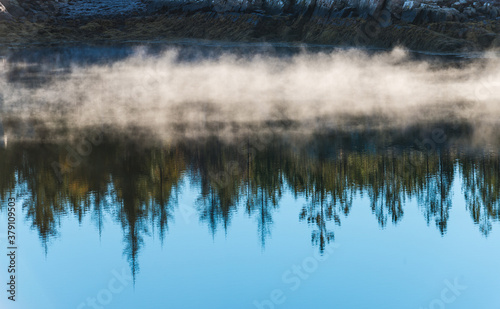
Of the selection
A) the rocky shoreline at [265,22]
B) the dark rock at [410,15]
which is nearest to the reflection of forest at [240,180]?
the rocky shoreline at [265,22]

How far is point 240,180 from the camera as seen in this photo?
1177 centimetres

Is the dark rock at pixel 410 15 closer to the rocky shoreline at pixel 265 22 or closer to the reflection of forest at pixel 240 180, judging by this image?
the rocky shoreline at pixel 265 22

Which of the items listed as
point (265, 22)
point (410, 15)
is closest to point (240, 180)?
Answer: point (410, 15)

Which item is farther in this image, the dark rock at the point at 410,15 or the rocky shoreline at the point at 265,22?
the dark rock at the point at 410,15

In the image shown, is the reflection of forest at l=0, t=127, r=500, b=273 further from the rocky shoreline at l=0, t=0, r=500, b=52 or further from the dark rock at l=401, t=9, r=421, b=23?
the dark rock at l=401, t=9, r=421, b=23

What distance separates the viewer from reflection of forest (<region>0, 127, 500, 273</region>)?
33.9 ft

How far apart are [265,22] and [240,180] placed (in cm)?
2345

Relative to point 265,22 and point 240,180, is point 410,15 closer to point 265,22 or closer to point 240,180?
point 265,22

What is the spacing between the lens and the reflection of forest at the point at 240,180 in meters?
10.3

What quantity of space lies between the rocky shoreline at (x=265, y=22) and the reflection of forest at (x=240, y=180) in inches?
627

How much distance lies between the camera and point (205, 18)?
3603cm

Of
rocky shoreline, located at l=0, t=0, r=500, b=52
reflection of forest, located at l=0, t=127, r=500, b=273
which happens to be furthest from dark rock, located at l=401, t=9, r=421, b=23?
reflection of forest, located at l=0, t=127, r=500, b=273

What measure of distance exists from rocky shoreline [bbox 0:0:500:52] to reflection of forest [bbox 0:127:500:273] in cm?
1593

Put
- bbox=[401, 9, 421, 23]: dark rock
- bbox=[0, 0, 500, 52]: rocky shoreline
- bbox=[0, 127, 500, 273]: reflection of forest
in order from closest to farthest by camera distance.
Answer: bbox=[0, 127, 500, 273]: reflection of forest → bbox=[0, 0, 500, 52]: rocky shoreline → bbox=[401, 9, 421, 23]: dark rock
